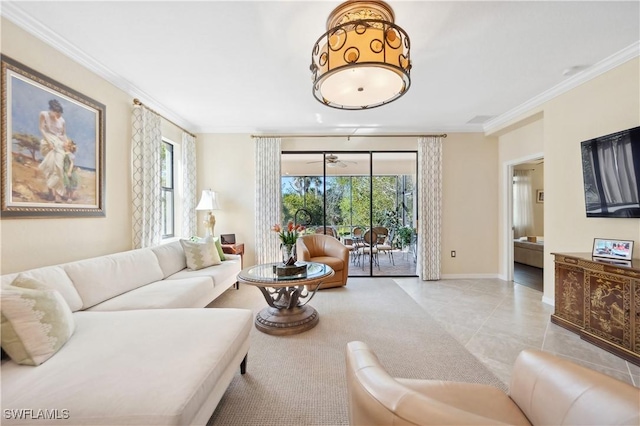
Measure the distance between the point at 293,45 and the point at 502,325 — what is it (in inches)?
146

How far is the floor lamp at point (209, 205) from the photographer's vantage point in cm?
441

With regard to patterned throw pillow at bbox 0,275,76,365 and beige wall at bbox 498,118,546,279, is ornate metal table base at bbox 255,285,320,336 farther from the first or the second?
beige wall at bbox 498,118,546,279

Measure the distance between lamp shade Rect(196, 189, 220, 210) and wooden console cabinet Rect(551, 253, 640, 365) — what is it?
4.85 metres

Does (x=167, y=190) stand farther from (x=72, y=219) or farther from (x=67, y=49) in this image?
(x=67, y=49)

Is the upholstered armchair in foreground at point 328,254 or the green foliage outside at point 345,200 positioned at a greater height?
the green foliage outside at point 345,200

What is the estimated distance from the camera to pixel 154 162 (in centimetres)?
355

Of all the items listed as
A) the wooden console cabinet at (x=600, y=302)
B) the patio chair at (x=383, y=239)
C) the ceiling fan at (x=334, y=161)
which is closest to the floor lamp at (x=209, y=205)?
the ceiling fan at (x=334, y=161)

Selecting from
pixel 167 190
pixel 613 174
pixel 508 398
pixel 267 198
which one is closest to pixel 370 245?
pixel 267 198

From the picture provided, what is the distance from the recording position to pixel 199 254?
350 centimetres

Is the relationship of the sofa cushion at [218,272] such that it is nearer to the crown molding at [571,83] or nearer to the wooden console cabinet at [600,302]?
the wooden console cabinet at [600,302]

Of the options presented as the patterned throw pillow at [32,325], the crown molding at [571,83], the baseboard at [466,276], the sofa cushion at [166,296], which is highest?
the crown molding at [571,83]

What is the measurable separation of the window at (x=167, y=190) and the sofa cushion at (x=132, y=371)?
272 centimetres

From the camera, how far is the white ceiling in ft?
6.56

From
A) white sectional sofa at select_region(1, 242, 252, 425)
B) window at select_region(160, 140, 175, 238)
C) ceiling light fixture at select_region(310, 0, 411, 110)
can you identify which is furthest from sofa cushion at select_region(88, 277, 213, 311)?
ceiling light fixture at select_region(310, 0, 411, 110)
